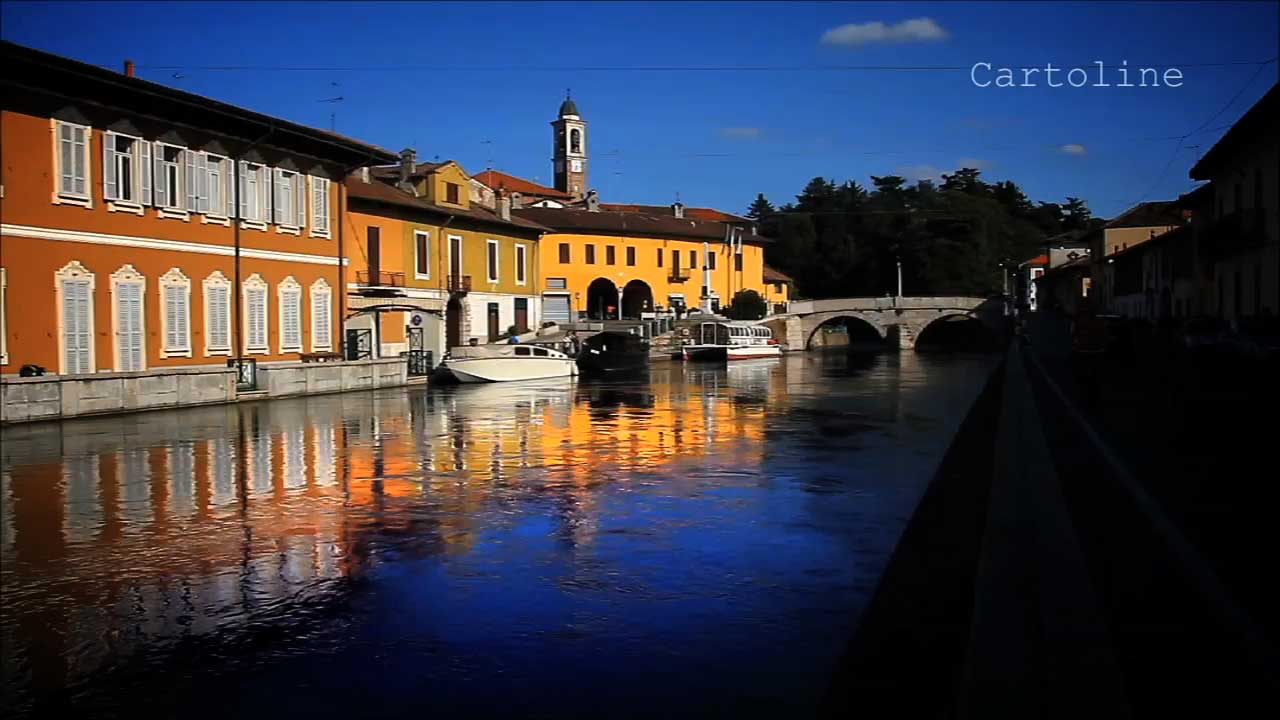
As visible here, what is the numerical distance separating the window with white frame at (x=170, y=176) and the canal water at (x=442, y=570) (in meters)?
11.2

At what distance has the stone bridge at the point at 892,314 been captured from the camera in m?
89.4

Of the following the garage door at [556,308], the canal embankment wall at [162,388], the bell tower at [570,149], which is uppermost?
the bell tower at [570,149]

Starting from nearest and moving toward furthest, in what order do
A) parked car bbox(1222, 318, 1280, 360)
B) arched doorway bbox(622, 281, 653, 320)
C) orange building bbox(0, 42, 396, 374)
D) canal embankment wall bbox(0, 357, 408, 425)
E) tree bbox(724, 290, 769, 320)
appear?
1. canal embankment wall bbox(0, 357, 408, 425)
2. parked car bbox(1222, 318, 1280, 360)
3. orange building bbox(0, 42, 396, 374)
4. arched doorway bbox(622, 281, 653, 320)
5. tree bbox(724, 290, 769, 320)

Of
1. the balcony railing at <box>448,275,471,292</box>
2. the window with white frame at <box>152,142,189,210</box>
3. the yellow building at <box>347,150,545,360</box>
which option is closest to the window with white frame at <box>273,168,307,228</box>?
the window with white frame at <box>152,142,189,210</box>

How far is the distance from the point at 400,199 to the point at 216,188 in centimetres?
1276

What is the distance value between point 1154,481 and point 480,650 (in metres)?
9.68

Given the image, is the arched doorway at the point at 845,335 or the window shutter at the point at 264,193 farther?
the arched doorway at the point at 845,335

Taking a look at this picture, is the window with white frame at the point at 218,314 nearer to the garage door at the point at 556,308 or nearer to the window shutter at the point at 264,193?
the window shutter at the point at 264,193

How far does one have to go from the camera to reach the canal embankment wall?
23938 mm

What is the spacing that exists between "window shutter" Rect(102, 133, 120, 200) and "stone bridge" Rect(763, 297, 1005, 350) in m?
64.4

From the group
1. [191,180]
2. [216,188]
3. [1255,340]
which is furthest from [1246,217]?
[191,180]

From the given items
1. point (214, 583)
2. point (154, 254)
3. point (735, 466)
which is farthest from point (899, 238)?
point (214, 583)

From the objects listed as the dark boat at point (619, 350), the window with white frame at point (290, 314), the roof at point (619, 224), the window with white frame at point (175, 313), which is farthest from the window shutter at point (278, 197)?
the roof at point (619, 224)

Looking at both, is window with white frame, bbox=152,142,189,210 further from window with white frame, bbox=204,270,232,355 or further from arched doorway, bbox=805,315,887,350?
arched doorway, bbox=805,315,887,350
